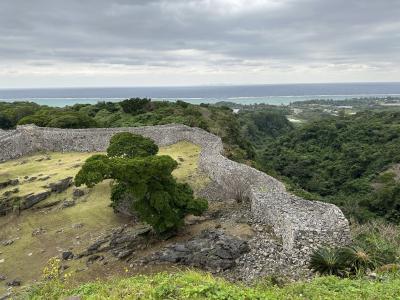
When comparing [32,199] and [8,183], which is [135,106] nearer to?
[8,183]

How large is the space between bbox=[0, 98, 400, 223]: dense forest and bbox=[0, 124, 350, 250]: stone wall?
472cm

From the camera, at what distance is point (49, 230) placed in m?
19.3

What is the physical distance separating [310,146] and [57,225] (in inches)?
1932

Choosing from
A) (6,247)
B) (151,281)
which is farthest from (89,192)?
(151,281)

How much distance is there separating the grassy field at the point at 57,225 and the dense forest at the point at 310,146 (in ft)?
36.4

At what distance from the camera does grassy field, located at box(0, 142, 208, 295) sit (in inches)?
610

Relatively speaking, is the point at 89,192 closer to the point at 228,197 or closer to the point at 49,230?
the point at 49,230

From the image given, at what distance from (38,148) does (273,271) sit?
90.0 feet

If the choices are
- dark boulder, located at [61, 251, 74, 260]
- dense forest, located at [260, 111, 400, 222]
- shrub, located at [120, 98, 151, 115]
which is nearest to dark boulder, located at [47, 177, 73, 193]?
dark boulder, located at [61, 251, 74, 260]

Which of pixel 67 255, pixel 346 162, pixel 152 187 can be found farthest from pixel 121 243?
pixel 346 162

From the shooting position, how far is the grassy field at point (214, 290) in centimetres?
773

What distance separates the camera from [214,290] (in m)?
7.78

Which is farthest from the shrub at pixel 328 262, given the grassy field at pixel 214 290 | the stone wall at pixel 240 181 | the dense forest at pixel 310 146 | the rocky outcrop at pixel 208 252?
the dense forest at pixel 310 146

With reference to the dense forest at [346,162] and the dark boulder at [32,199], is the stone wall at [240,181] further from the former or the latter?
the dense forest at [346,162]
